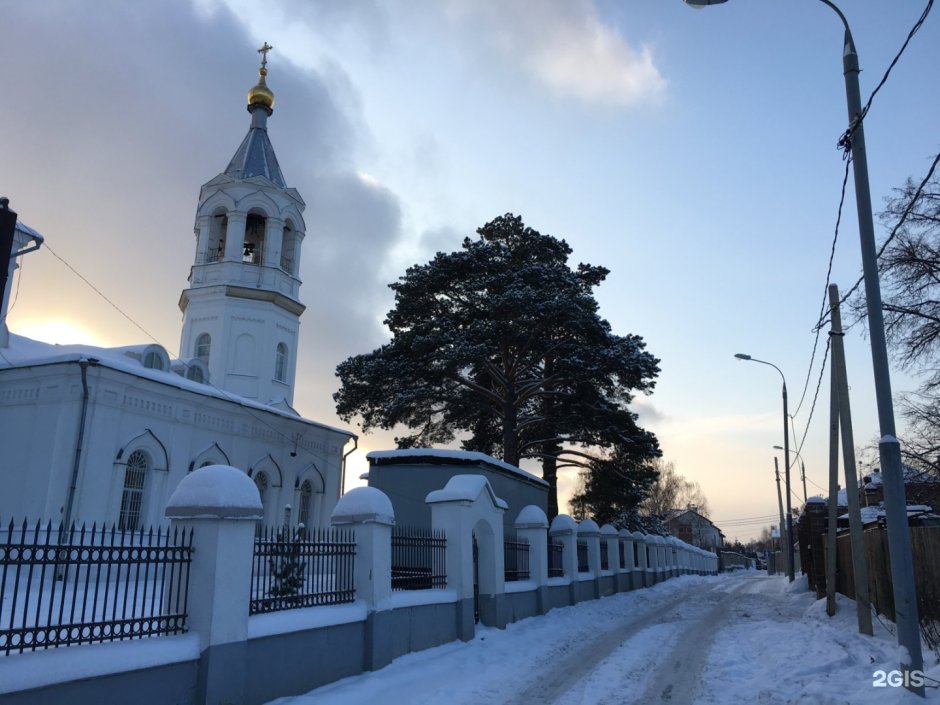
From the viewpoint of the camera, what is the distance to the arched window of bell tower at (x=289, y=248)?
96.9 feet

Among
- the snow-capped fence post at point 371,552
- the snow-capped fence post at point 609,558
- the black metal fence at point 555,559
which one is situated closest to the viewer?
the snow-capped fence post at point 371,552

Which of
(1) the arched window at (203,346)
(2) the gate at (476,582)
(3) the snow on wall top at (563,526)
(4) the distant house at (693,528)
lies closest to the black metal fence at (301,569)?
(2) the gate at (476,582)

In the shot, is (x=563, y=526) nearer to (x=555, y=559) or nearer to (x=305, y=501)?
(x=555, y=559)

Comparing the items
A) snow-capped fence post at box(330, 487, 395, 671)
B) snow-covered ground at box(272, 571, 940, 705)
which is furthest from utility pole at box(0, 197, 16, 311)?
snow-capped fence post at box(330, 487, 395, 671)

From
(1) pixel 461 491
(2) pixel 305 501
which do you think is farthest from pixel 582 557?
(1) pixel 461 491

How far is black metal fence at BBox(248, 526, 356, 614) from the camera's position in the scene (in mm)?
8320

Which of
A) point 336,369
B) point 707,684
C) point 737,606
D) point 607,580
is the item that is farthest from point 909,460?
point 336,369

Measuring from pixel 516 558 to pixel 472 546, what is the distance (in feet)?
11.3

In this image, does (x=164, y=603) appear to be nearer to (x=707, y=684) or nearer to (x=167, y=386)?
(x=707, y=684)

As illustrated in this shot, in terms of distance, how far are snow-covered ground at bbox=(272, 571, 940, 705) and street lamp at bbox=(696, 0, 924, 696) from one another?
53 centimetres

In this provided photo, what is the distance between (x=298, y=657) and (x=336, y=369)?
17.6 m

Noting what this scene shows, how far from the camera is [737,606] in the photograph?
20.5 m

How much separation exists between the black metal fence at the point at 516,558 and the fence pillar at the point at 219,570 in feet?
30.1

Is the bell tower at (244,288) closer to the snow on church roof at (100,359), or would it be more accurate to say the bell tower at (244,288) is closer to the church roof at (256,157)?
the church roof at (256,157)
